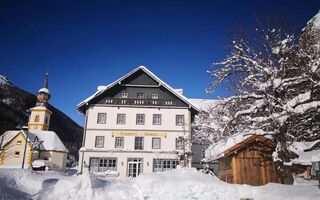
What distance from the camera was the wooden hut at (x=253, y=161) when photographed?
11227mm

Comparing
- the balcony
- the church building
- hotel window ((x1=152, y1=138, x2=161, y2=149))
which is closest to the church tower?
the church building

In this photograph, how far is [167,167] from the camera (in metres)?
24.6

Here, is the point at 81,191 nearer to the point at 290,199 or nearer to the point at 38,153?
the point at 290,199

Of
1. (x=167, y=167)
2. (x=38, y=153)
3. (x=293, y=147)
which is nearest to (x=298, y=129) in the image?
(x=293, y=147)

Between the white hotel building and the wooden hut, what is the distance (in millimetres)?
11916

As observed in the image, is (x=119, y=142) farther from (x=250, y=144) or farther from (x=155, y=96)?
(x=250, y=144)

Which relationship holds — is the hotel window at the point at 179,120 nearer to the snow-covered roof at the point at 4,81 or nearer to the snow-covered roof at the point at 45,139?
the snow-covered roof at the point at 45,139

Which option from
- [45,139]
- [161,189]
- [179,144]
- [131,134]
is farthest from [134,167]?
[45,139]

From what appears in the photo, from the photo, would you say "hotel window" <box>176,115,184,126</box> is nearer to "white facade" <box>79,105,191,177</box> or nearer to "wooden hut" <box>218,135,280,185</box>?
"white facade" <box>79,105,191,177</box>

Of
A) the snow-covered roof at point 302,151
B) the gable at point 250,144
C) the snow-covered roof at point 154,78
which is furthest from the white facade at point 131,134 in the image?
the snow-covered roof at point 302,151

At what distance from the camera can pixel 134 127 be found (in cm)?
2566

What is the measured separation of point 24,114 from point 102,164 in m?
51.4

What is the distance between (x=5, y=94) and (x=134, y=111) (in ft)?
193

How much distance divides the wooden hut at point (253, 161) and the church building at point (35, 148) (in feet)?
90.5
